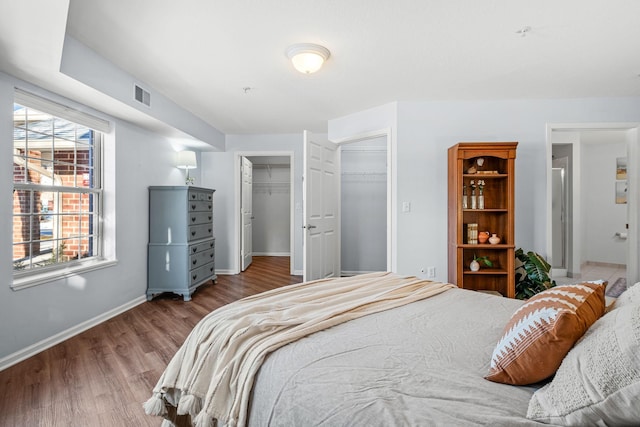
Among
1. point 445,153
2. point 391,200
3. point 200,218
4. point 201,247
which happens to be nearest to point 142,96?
point 200,218

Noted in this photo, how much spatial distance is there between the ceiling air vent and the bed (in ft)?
9.12

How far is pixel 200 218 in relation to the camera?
4.44 metres

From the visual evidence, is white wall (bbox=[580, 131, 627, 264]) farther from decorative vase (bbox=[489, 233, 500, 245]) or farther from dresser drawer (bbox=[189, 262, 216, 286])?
dresser drawer (bbox=[189, 262, 216, 286])

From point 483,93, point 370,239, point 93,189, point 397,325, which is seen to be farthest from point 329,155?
point 397,325

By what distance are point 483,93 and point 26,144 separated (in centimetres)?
438

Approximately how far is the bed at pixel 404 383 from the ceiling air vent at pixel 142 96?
2.78 metres

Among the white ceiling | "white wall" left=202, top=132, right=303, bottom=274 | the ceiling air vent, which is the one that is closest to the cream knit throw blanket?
the white ceiling

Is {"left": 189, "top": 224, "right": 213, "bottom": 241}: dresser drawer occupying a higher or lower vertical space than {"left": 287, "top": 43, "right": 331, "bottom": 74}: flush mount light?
lower

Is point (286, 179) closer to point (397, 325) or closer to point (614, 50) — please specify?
point (614, 50)

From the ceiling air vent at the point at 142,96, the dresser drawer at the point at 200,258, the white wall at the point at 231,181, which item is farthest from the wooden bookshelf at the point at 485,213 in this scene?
the ceiling air vent at the point at 142,96

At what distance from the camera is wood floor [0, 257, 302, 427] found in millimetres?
1805

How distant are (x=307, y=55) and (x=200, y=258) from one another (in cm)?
297

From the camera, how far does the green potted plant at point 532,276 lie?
3.46m

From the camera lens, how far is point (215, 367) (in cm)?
120
